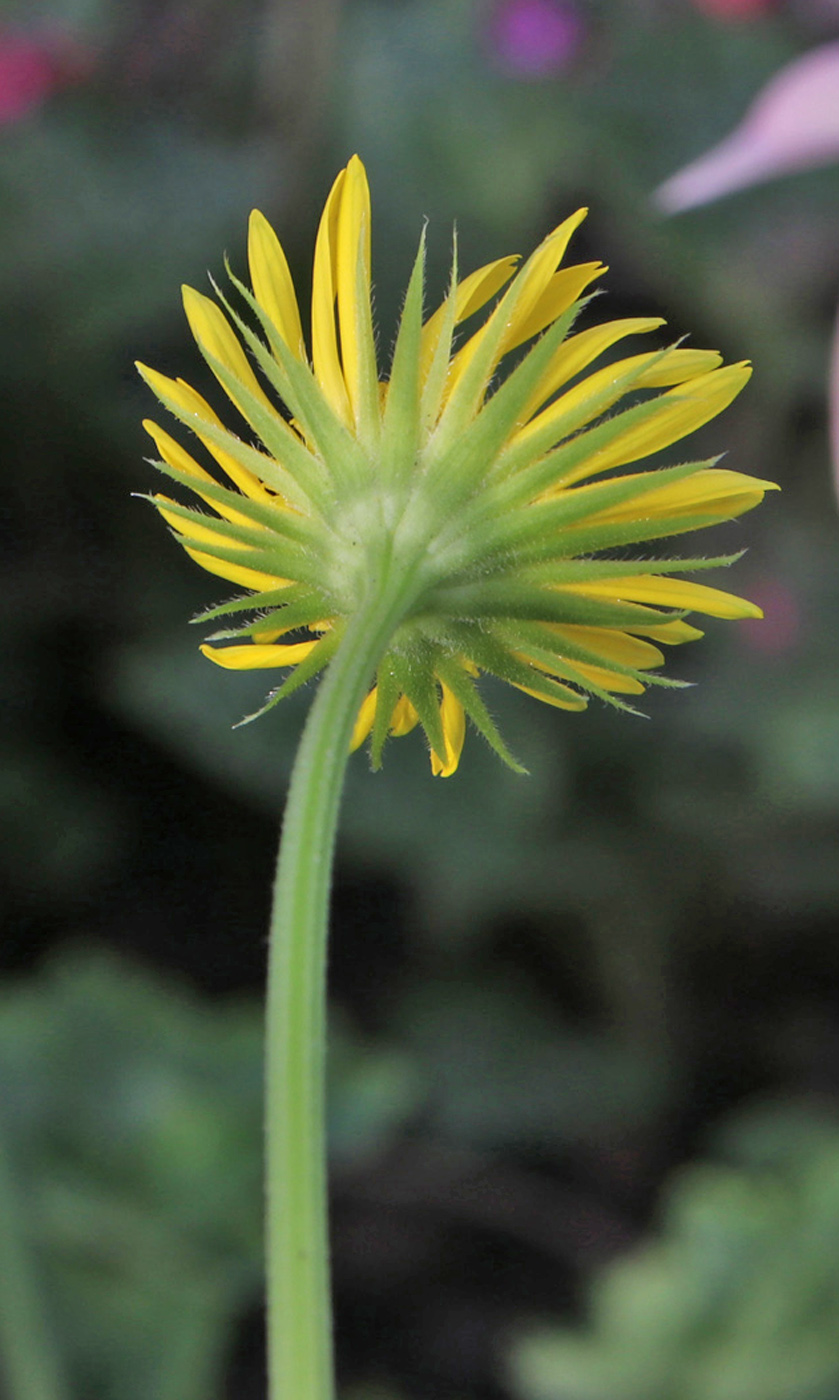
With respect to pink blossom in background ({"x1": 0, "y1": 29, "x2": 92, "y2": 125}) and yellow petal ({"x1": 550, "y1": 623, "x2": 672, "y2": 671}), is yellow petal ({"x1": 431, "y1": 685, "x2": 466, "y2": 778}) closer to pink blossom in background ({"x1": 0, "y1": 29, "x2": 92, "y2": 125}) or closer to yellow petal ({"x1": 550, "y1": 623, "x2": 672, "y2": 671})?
yellow petal ({"x1": 550, "y1": 623, "x2": 672, "y2": 671})

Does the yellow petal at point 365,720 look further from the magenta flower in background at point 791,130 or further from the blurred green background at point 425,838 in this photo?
the blurred green background at point 425,838

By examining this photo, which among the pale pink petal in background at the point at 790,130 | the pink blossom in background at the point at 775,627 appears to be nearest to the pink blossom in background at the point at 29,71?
the pink blossom in background at the point at 775,627

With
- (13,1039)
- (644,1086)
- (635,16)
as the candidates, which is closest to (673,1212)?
Answer: (644,1086)

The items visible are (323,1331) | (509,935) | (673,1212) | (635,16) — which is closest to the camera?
(323,1331)

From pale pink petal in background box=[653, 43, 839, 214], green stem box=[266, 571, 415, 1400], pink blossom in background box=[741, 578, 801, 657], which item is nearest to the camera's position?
green stem box=[266, 571, 415, 1400]

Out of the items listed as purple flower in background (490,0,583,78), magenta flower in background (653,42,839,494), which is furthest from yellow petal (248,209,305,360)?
purple flower in background (490,0,583,78)

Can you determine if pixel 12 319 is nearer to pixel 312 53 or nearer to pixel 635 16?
pixel 312 53

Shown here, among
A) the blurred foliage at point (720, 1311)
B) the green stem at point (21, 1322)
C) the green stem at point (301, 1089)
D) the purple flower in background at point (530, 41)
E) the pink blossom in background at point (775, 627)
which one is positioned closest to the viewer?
the green stem at point (301, 1089)
